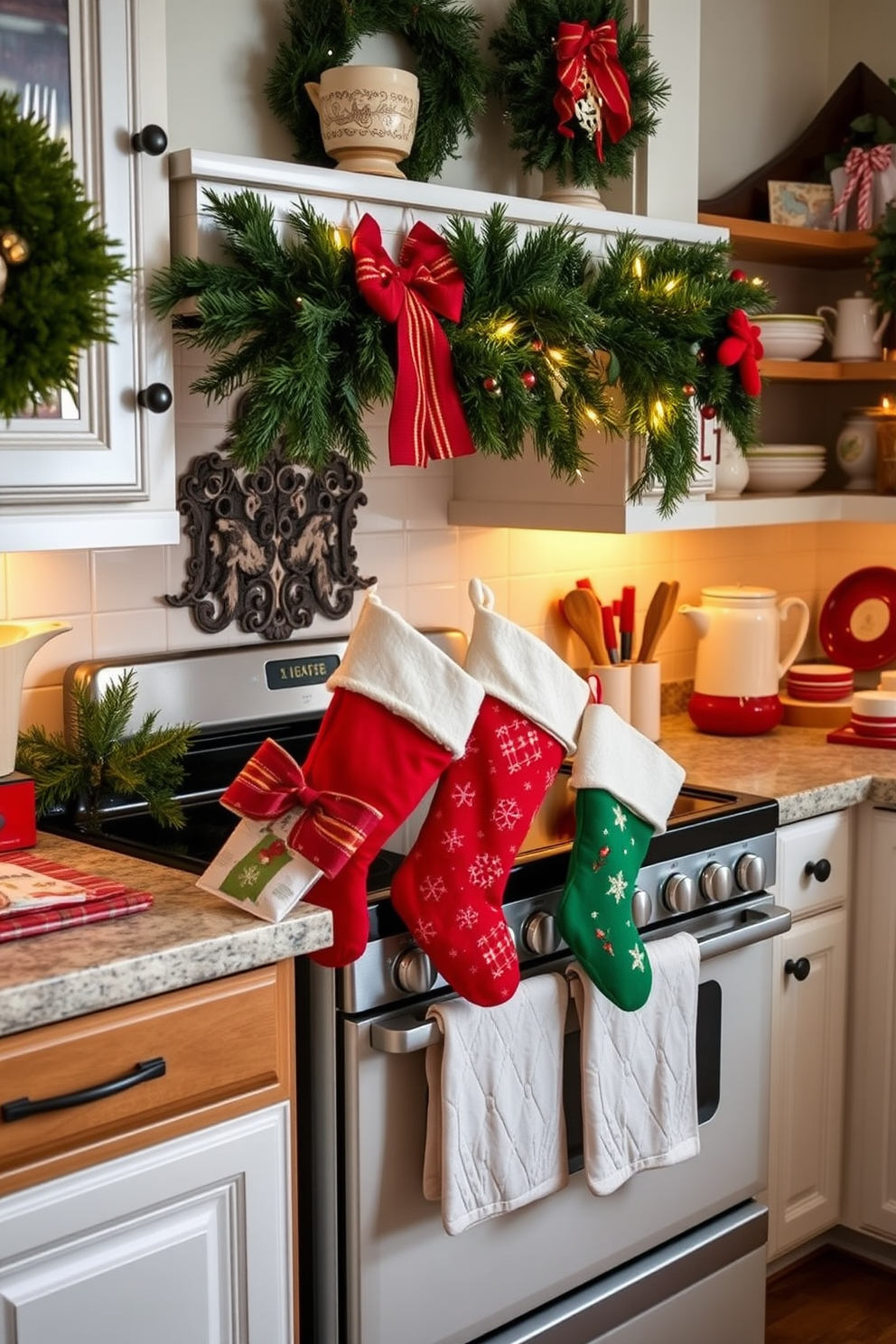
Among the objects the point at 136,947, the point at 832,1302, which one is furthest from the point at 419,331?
the point at 832,1302

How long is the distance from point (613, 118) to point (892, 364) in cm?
94

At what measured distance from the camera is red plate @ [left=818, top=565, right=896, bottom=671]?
335cm

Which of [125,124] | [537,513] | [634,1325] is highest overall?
[125,124]

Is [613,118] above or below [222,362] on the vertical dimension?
above

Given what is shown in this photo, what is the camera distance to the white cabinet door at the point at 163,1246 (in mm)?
1531

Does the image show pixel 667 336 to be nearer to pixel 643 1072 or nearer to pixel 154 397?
pixel 154 397

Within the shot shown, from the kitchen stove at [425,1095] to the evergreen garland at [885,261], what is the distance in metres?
1.19

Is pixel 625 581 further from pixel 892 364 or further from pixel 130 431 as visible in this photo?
pixel 130 431

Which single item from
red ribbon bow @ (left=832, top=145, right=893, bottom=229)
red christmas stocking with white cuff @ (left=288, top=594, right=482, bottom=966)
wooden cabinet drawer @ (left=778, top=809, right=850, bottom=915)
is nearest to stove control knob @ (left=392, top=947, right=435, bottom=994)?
red christmas stocking with white cuff @ (left=288, top=594, right=482, bottom=966)

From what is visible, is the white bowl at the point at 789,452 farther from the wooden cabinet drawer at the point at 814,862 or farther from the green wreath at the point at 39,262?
the green wreath at the point at 39,262

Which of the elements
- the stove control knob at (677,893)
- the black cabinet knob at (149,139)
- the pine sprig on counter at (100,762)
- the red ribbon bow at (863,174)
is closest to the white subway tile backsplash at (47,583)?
the pine sprig on counter at (100,762)

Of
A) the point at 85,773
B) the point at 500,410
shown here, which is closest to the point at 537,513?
the point at 500,410

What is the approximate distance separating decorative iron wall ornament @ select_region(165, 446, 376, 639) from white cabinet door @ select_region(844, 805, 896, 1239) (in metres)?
1.01

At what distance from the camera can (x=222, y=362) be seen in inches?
80.7
